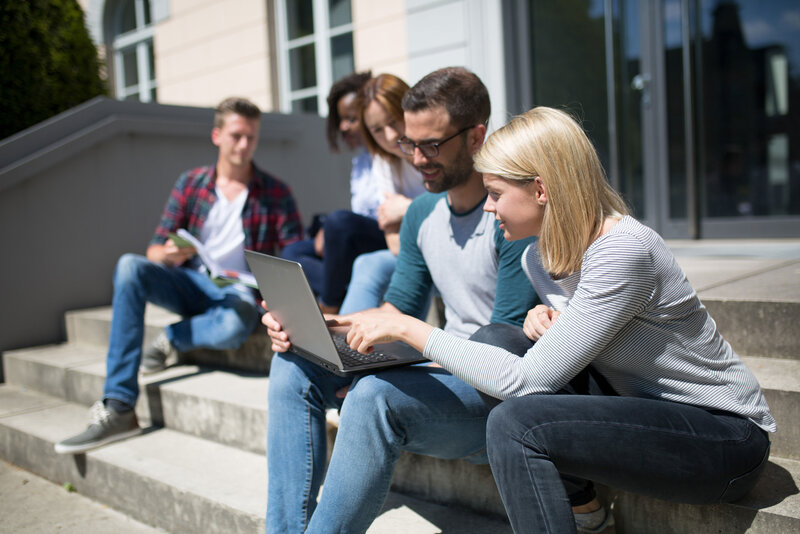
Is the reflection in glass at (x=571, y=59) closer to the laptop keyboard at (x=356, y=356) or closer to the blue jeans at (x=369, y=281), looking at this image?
the blue jeans at (x=369, y=281)

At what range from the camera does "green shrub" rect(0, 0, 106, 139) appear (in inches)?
190

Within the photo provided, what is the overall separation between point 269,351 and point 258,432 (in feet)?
1.89

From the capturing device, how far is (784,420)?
5.98 feet

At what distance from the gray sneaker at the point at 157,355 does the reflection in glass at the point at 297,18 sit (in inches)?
173

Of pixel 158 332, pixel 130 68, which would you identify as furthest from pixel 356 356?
pixel 130 68

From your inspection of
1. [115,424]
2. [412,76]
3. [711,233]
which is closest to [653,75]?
[711,233]

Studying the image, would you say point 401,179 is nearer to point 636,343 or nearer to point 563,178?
point 563,178

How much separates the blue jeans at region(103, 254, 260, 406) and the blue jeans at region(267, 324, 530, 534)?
1203mm

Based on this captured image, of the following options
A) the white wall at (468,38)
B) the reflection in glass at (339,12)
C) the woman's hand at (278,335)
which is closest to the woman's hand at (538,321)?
the woman's hand at (278,335)

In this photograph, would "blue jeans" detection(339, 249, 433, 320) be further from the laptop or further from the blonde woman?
the blonde woman

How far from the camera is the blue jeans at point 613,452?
4.57 ft

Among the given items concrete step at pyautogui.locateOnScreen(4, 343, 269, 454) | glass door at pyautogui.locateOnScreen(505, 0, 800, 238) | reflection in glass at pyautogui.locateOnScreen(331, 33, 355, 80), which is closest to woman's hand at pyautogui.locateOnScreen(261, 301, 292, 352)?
concrete step at pyautogui.locateOnScreen(4, 343, 269, 454)

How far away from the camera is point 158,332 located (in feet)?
12.0

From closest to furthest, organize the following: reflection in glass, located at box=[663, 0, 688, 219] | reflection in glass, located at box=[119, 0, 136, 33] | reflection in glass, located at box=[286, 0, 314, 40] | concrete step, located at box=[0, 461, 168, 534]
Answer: concrete step, located at box=[0, 461, 168, 534] < reflection in glass, located at box=[663, 0, 688, 219] < reflection in glass, located at box=[286, 0, 314, 40] < reflection in glass, located at box=[119, 0, 136, 33]
